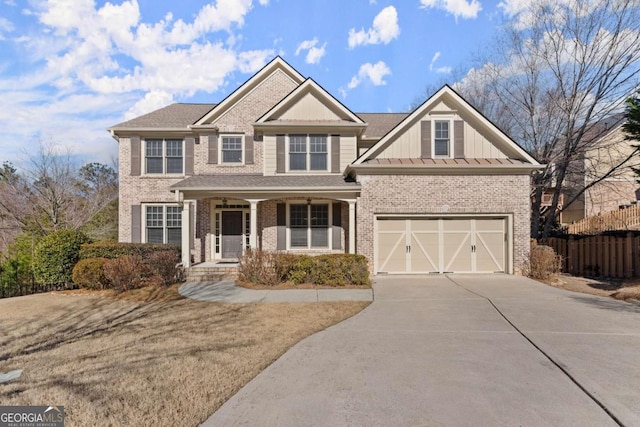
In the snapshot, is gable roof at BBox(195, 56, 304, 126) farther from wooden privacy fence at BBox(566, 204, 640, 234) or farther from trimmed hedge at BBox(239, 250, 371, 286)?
wooden privacy fence at BBox(566, 204, 640, 234)

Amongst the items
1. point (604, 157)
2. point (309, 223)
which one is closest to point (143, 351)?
point (309, 223)

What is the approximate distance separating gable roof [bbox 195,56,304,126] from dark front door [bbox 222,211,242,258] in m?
4.28

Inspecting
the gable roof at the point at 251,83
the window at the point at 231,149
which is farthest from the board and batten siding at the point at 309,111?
the window at the point at 231,149

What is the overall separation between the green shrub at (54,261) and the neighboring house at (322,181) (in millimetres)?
3723

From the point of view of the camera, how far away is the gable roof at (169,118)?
16031mm

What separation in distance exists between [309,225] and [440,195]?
17.9 feet

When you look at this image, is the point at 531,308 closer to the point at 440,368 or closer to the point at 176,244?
the point at 440,368

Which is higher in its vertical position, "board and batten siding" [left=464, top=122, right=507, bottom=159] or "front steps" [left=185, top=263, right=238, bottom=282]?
"board and batten siding" [left=464, top=122, right=507, bottom=159]

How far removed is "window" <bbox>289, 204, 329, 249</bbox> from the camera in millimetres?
15156

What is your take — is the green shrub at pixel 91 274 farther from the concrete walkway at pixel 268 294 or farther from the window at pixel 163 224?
the window at pixel 163 224

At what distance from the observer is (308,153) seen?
51.1 ft

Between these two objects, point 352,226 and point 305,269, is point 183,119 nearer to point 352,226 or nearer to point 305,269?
point 352,226

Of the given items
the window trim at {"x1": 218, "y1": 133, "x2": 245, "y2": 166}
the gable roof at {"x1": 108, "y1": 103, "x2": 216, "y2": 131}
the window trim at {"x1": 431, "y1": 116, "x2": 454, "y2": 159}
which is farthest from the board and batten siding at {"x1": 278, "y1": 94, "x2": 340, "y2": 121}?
the gable roof at {"x1": 108, "y1": 103, "x2": 216, "y2": 131}

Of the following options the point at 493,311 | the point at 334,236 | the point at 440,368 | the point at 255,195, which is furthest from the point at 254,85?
the point at 440,368
